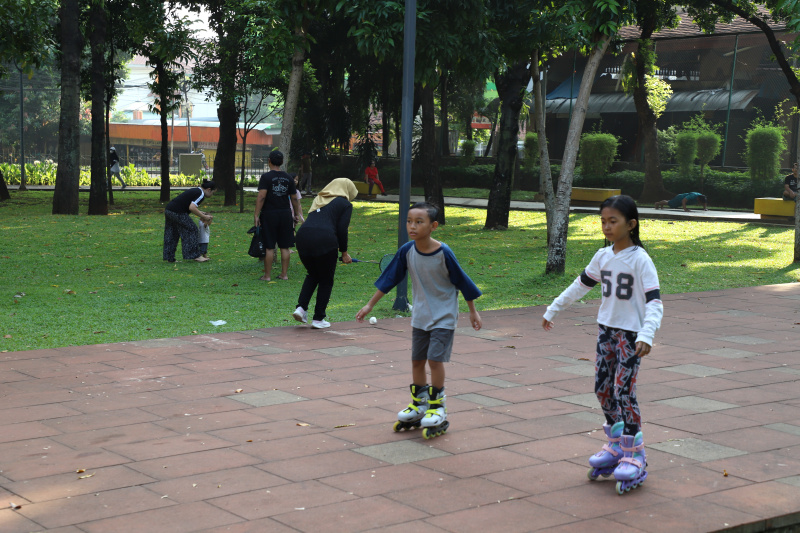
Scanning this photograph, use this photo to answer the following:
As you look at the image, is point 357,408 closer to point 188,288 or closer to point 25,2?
point 188,288

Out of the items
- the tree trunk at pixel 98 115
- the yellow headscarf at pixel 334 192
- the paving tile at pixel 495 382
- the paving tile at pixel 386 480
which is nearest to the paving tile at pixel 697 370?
the paving tile at pixel 495 382

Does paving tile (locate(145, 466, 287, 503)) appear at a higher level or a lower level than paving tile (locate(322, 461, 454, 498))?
lower

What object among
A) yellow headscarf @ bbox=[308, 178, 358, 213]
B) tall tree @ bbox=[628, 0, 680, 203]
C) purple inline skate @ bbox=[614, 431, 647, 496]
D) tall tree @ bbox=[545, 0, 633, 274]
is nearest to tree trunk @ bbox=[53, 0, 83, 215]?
tall tree @ bbox=[545, 0, 633, 274]

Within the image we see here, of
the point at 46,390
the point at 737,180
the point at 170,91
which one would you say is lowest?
the point at 46,390

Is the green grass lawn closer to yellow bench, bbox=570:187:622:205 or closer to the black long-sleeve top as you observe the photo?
the black long-sleeve top

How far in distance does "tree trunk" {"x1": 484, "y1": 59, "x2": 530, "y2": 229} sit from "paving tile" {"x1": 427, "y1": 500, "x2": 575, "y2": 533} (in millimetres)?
15218

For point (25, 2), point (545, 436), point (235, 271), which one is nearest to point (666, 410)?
point (545, 436)

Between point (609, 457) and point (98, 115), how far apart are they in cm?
2100

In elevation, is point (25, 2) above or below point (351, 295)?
above

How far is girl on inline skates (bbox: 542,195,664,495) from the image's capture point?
4.60 m

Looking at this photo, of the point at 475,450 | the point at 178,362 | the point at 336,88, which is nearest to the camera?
the point at 475,450

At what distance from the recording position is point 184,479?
461cm

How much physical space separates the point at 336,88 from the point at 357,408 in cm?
2861

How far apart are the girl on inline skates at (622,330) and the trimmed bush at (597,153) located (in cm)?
2877
